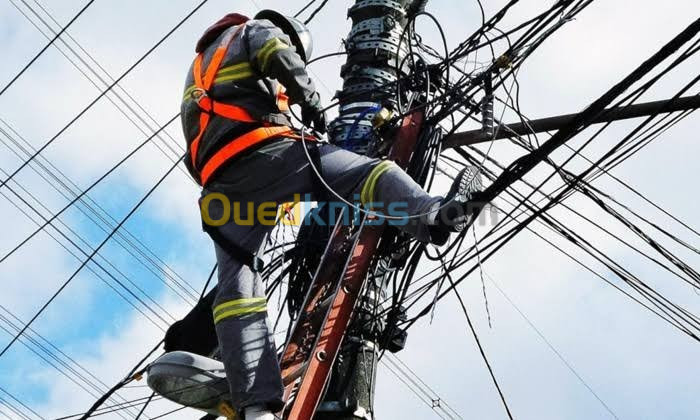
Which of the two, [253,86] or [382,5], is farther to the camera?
[382,5]

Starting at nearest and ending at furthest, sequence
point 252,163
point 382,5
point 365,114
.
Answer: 1. point 252,163
2. point 365,114
3. point 382,5

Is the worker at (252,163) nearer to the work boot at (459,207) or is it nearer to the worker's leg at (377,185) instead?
the worker's leg at (377,185)

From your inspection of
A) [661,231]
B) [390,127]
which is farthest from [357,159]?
[661,231]

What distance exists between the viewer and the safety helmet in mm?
4750

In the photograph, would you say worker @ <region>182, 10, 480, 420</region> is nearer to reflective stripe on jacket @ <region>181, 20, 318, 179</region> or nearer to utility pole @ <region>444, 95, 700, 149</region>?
reflective stripe on jacket @ <region>181, 20, 318, 179</region>

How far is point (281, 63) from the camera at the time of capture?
4117mm

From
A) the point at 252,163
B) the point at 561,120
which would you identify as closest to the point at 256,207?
the point at 252,163

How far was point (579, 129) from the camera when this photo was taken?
13.4 feet

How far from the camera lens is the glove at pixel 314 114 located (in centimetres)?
427

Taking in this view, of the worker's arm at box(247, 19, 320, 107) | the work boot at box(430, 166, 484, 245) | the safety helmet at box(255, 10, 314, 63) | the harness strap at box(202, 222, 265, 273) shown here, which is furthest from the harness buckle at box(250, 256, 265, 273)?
the safety helmet at box(255, 10, 314, 63)

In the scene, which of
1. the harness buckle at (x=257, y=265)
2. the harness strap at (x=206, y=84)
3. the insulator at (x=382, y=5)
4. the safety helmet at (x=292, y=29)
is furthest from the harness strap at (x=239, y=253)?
the insulator at (x=382, y=5)

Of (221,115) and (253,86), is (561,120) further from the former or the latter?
(221,115)

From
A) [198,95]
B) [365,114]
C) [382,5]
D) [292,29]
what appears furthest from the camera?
[382,5]

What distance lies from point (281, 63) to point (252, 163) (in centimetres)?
45
